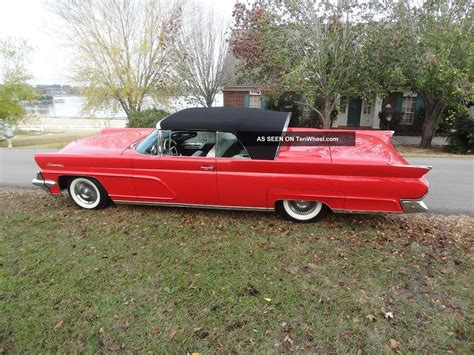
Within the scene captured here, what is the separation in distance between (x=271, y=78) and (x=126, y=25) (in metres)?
7.94

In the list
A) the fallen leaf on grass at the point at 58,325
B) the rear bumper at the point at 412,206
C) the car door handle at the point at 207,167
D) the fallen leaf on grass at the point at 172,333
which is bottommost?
the fallen leaf on grass at the point at 58,325

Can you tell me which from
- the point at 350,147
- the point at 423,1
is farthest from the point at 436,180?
the point at 423,1

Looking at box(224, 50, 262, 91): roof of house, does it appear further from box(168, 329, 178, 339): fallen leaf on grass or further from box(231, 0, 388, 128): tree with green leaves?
box(168, 329, 178, 339): fallen leaf on grass

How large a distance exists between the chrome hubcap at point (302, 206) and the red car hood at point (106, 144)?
2.61 meters

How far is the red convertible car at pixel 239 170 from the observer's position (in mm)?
3613

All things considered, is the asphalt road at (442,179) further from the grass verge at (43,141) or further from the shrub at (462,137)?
the grass verge at (43,141)

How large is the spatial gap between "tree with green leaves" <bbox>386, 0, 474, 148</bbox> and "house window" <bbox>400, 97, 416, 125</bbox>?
7373 millimetres

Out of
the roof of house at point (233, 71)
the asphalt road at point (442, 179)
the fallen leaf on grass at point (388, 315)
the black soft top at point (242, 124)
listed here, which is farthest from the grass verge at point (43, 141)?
the fallen leaf on grass at point (388, 315)

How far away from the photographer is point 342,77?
1166 centimetres

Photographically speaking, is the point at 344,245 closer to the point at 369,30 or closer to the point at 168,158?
the point at 168,158

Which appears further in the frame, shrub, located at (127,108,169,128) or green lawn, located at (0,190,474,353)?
shrub, located at (127,108,169,128)

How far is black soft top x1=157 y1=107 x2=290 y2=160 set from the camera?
387cm

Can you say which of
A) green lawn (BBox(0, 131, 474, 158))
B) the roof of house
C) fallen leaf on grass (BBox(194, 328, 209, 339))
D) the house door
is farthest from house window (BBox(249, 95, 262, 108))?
fallen leaf on grass (BBox(194, 328, 209, 339))

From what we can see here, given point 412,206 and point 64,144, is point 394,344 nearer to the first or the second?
point 412,206
